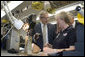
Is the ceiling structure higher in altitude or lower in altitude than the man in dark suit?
higher

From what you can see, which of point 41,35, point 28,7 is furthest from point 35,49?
point 28,7

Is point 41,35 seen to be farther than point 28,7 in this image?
No

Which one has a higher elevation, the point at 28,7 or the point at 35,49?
the point at 28,7

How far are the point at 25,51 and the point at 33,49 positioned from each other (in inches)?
1.8

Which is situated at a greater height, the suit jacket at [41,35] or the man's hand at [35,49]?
the suit jacket at [41,35]

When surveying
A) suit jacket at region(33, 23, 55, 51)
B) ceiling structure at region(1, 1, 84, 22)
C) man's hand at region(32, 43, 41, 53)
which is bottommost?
man's hand at region(32, 43, 41, 53)

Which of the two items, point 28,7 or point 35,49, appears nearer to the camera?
point 35,49

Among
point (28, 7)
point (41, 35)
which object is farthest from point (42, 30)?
point (28, 7)

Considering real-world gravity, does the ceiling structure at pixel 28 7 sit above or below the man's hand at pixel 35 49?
above

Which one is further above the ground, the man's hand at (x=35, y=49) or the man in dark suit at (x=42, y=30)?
the man in dark suit at (x=42, y=30)

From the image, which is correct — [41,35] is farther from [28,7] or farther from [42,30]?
[28,7]

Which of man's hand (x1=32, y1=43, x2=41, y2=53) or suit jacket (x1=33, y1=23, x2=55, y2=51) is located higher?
suit jacket (x1=33, y1=23, x2=55, y2=51)

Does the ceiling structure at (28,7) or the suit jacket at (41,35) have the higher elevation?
the ceiling structure at (28,7)

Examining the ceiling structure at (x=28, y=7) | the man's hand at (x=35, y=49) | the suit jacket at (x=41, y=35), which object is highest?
the ceiling structure at (x=28, y=7)
